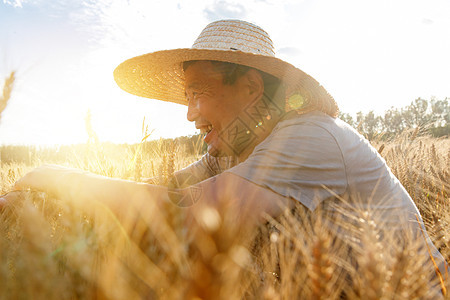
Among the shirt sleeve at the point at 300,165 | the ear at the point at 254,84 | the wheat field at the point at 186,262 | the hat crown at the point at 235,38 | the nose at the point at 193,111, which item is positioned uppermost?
the hat crown at the point at 235,38

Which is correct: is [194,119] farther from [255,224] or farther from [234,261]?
[234,261]

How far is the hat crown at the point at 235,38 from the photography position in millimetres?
1829

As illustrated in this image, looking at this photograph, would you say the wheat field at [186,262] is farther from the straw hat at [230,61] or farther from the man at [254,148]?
the straw hat at [230,61]

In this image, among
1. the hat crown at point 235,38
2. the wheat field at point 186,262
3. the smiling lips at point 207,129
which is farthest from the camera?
the smiling lips at point 207,129

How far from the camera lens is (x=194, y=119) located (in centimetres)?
195

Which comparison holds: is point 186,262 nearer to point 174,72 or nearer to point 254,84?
point 254,84

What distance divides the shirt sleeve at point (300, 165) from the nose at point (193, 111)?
0.72 m

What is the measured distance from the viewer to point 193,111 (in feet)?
6.30

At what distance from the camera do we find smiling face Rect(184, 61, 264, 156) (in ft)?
6.16

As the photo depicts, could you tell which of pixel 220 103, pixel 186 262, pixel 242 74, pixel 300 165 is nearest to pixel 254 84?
pixel 242 74

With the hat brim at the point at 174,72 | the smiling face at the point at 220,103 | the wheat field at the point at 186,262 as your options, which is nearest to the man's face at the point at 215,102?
the smiling face at the point at 220,103

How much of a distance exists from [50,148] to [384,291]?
11.5 m

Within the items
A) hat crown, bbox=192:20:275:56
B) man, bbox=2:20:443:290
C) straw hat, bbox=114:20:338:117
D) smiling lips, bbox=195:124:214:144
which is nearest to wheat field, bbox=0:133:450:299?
man, bbox=2:20:443:290

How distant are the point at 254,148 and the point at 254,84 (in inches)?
18.6
